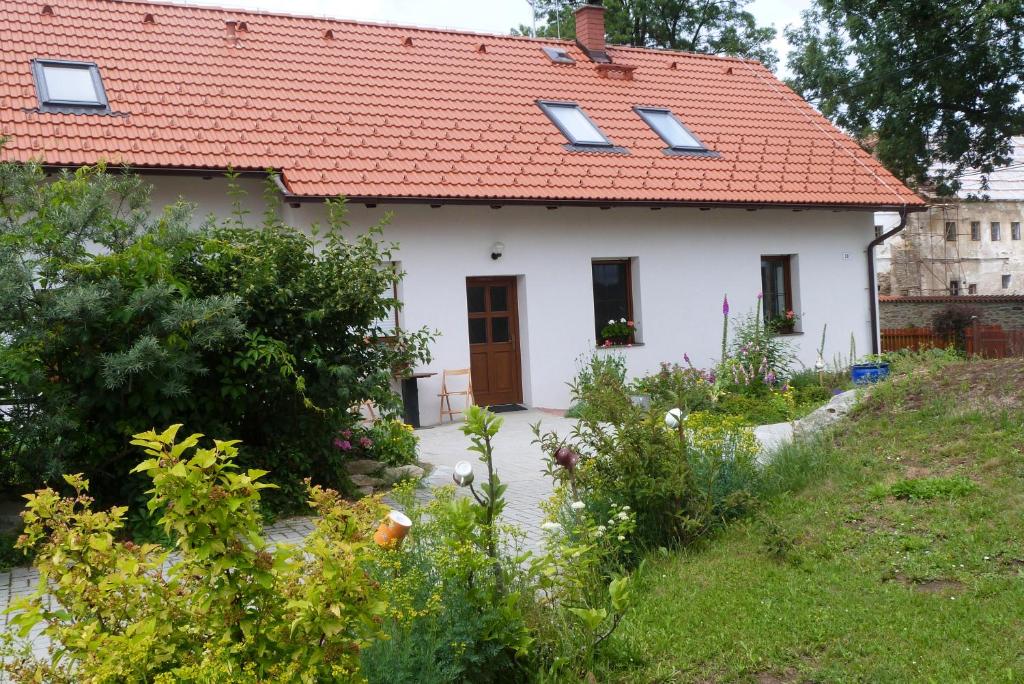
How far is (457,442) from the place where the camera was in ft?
38.9

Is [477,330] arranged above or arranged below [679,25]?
below

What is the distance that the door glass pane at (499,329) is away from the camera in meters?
14.7

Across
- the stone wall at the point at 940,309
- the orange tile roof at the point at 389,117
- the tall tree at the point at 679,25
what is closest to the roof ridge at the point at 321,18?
the orange tile roof at the point at 389,117

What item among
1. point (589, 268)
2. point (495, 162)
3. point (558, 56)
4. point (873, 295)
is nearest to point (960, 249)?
point (873, 295)

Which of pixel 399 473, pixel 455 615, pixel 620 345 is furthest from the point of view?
pixel 620 345

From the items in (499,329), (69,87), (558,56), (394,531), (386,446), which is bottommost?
(386,446)

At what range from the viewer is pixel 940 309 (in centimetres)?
2927

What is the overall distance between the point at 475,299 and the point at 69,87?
6.40 m

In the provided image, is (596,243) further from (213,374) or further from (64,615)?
(64,615)

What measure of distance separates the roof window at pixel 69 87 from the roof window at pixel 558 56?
840 centimetres

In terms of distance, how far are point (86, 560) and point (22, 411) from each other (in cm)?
415

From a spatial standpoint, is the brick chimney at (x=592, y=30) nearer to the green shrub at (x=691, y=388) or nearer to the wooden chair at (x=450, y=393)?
the green shrub at (x=691, y=388)

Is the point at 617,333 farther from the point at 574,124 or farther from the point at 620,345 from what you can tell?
the point at 574,124

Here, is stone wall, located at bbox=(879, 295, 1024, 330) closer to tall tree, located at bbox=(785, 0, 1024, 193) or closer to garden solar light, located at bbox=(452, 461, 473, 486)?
tall tree, located at bbox=(785, 0, 1024, 193)
